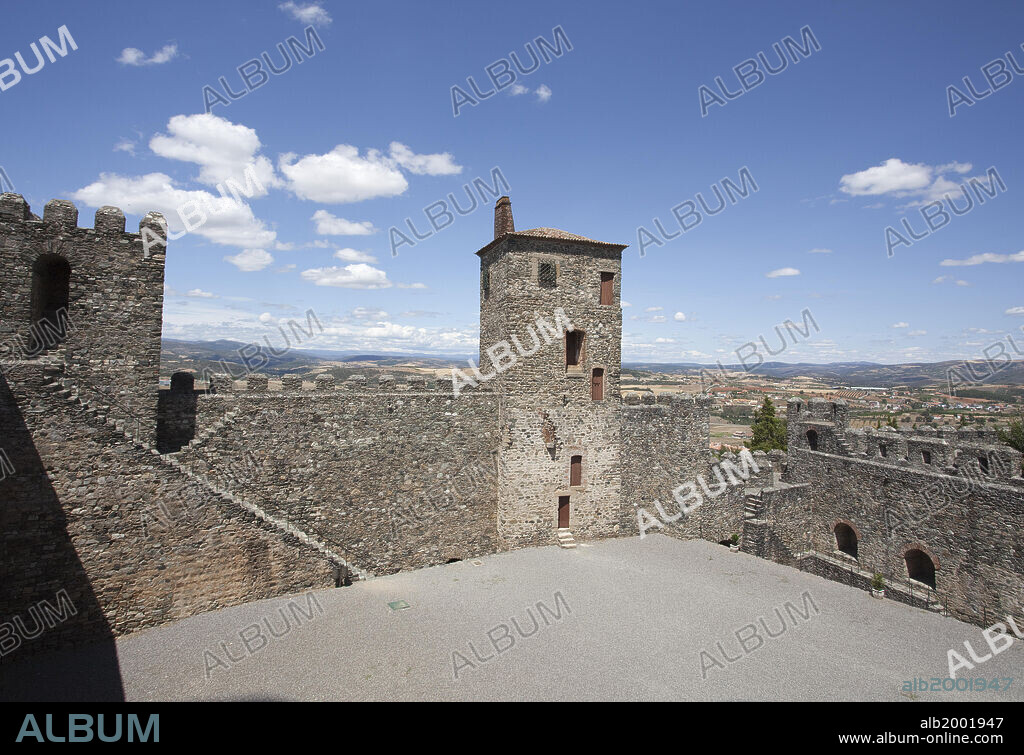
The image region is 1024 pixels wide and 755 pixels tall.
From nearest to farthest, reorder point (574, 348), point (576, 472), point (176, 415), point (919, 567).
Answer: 1. point (176, 415)
2. point (919, 567)
3. point (576, 472)
4. point (574, 348)

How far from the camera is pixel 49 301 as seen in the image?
11.5 meters

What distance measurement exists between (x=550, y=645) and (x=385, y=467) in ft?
20.3

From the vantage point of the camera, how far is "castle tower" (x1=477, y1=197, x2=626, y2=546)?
1501cm

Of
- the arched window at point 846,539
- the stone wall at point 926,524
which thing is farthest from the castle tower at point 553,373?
the arched window at point 846,539

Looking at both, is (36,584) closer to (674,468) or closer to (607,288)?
(607,288)

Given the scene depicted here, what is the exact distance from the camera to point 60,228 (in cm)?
1014

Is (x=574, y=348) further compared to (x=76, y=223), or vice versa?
(x=574, y=348)

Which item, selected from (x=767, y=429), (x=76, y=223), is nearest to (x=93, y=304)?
(x=76, y=223)

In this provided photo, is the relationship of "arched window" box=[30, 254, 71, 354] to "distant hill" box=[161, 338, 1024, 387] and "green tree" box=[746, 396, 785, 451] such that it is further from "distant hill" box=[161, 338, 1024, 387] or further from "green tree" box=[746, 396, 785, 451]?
"green tree" box=[746, 396, 785, 451]

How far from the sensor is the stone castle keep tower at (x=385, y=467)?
9008mm

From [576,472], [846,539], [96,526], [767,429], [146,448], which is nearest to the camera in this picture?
[96,526]

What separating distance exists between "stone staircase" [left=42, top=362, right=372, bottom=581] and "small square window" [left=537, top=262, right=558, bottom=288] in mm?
9417

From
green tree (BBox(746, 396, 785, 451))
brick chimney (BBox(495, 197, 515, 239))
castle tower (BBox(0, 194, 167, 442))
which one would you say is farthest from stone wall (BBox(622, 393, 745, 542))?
green tree (BBox(746, 396, 785, 451))

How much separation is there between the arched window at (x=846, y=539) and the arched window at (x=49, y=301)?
21551 millimetres
